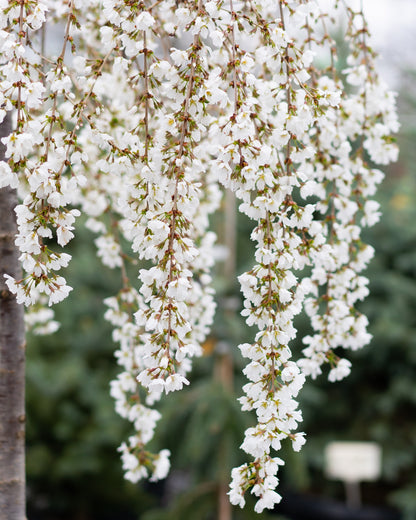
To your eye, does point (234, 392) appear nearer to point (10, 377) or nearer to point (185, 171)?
point (10, 377)

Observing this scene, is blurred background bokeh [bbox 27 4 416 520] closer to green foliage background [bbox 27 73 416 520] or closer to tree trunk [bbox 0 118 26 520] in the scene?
green foliage background [bbox 27 73 416 520]

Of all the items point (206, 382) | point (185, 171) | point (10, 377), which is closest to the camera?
point (185, 171)

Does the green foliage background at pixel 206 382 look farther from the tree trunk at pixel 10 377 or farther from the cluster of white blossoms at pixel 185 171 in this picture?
the cluster of white blossoms at pixel 185 171

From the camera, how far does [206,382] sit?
149 inches

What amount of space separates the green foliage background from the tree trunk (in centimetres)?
246

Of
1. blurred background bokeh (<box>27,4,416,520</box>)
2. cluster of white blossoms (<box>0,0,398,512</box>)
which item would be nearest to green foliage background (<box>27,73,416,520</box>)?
blurred background bokeh (<box>27,4,416,520</box>)

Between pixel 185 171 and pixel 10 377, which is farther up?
pixel 185 171

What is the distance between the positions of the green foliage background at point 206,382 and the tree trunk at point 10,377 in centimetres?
246

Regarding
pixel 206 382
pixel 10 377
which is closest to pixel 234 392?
pixel 206 382

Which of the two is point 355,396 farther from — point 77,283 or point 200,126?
point 200,126

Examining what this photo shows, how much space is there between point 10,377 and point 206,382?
2.65 meters

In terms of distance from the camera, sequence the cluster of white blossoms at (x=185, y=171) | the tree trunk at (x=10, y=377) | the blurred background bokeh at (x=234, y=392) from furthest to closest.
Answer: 1. the blurred background bokeh at (x=234, y=392)
2. the tree trunk at (x=10, y=377)
3. the cluster of white blossoms at (x=185, y=171)

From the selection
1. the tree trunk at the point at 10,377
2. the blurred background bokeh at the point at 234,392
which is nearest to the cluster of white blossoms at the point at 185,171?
the tree trunk at the point at 10,377

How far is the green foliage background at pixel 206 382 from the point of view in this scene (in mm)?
4109
